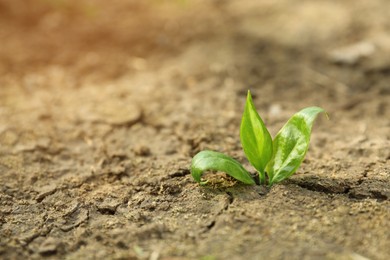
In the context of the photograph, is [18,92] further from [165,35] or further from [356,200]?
[356,200]

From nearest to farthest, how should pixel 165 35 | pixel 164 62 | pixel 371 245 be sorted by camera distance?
pixel 371 245 → pixel 164 62 → pixel 165 35

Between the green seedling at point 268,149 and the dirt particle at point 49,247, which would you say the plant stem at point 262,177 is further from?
the dirt particle at point 49,247

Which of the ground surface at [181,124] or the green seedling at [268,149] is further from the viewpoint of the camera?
the green seedling at [268,149]

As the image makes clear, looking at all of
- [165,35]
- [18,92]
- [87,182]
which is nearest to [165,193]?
[87,182]

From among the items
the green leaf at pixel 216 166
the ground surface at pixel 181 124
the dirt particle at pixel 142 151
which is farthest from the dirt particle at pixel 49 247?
the dirt particle at pixel 142 151

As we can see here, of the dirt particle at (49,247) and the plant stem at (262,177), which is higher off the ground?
the plant stem at (262,177)

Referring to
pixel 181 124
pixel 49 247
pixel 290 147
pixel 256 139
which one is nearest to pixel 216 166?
pixel 256 139

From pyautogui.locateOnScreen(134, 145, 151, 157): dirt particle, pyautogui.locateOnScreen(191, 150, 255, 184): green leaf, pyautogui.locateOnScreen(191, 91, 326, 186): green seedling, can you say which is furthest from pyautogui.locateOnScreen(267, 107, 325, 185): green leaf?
pyautogui.locateOnScreen(134, 145, 151, 157): dirt particle

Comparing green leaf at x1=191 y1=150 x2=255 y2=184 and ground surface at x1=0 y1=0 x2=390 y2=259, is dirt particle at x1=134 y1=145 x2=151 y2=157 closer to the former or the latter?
ground surface at x1=0 y1=0 x2=390 y2=259
